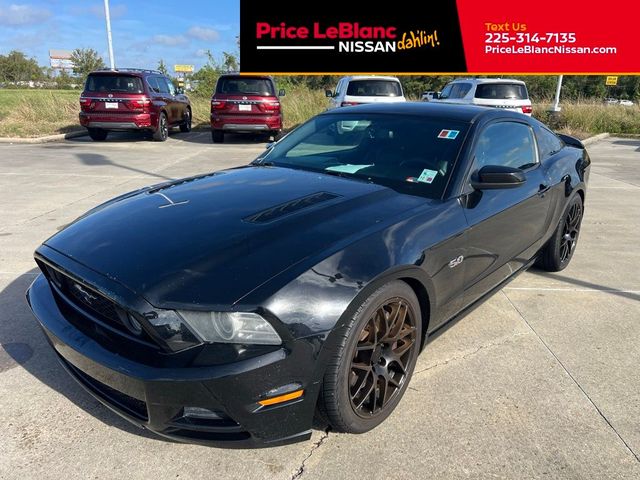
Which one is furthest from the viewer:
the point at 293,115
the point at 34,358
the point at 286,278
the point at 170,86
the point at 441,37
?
the point at 293,115

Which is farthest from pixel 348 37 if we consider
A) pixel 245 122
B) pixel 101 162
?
pixel 101 162

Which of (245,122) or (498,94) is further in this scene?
(498,94)

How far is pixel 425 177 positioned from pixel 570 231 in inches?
95.0

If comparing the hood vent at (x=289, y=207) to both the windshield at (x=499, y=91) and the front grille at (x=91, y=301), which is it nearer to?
the front grille at (x=91, y=301)

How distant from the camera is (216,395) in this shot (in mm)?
1873

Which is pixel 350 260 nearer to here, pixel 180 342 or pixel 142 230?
pixel 180 342

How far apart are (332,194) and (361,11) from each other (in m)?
13.9

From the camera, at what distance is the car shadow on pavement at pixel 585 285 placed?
13.6ft

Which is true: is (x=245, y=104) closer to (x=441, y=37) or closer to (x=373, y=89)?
(x=373, y=89)

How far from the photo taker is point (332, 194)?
284 centimetres

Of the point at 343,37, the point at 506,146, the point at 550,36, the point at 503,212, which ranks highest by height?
the point at 550,36

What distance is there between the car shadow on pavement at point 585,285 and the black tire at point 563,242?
0.20 ft

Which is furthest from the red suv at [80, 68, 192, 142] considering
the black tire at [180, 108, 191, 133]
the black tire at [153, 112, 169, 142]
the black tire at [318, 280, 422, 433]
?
the black tire at [318, 280, 422, 433]

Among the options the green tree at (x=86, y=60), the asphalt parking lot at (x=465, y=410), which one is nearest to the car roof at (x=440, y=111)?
→ the asphalt parking lot at (x=465, y=410)
